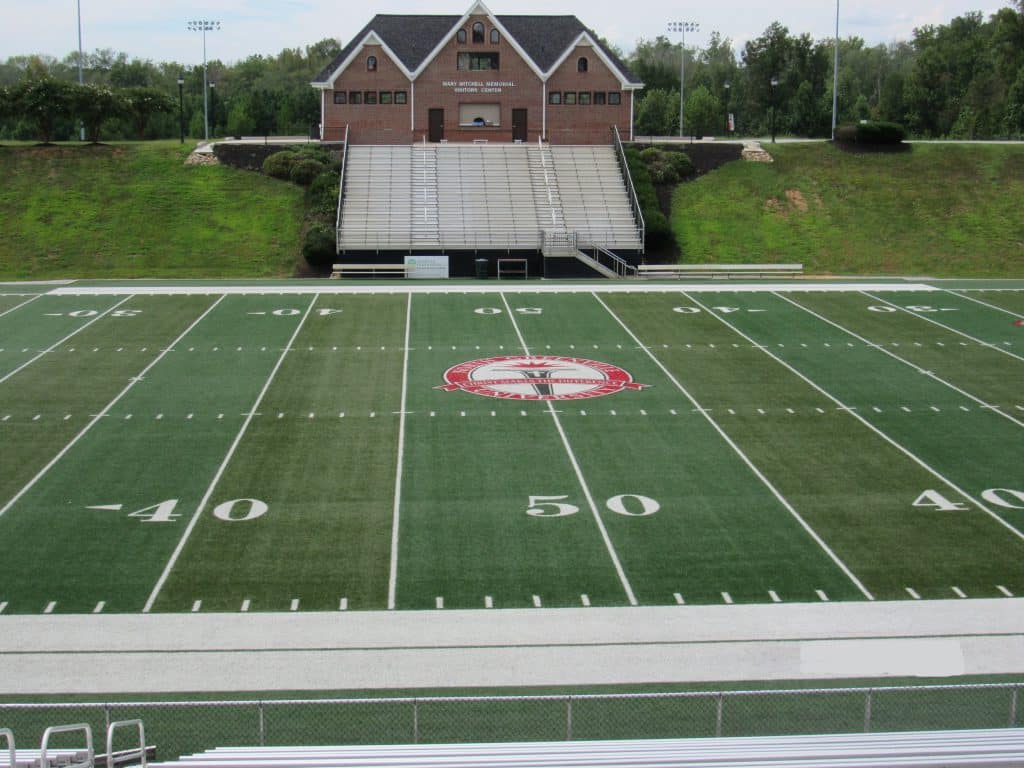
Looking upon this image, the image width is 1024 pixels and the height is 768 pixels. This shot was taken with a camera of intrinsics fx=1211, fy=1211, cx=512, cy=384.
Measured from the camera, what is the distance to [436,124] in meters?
64.1

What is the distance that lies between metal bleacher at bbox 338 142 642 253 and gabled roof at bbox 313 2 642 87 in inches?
175

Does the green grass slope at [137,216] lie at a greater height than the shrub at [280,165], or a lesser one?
lesser

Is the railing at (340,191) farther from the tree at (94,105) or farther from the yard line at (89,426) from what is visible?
the yard line at (89,426)

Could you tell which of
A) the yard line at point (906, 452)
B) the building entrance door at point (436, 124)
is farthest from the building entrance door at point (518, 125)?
the yard line at point (906, 452)

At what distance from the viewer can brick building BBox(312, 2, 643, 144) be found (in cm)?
6347

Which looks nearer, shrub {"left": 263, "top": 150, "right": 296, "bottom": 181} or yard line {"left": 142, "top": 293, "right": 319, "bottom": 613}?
yard line {"left": 142, "top": 293, "right": 319, "bottom": 613}

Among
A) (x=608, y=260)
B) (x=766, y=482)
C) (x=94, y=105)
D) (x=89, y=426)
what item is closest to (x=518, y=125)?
(x=608, y=260)

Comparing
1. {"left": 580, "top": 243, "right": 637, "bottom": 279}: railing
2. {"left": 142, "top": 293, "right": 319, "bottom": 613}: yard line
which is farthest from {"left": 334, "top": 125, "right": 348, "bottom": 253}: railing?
{"left": 142, "top": 293, "right": 319, "bottom": 613}: yard line

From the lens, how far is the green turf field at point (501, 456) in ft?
63.1

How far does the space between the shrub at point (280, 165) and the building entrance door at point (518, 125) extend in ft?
38.8

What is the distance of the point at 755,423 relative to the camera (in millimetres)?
27875

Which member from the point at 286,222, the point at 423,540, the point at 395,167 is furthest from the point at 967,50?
the point at 423,540

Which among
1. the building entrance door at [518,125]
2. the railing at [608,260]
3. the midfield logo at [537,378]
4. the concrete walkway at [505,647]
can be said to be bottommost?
the concrete walkway at [505,647]

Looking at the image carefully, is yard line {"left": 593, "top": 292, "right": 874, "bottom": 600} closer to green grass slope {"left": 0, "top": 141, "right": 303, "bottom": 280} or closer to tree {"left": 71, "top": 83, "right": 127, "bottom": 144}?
green grass slope {"left": 0, "top": 141, "right": 303, "bottom": 280}
